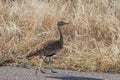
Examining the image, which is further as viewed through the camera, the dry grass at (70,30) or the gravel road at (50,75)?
the dry grass at (70,30)

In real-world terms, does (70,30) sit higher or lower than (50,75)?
higher

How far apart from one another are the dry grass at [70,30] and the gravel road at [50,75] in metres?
0.32

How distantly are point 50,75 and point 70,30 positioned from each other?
219cm

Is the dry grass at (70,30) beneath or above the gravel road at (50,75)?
above

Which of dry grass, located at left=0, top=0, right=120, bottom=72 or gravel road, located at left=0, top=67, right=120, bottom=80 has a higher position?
dry grass, located at left=0, top=0, right=120, bottom=72

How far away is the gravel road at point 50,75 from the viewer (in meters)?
6.76

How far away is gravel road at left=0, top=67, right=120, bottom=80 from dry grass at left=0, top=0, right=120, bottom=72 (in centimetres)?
32

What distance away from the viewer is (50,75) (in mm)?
6938

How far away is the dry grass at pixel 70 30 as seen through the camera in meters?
7.65

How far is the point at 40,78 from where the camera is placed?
6.74m

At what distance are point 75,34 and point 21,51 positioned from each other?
118cm

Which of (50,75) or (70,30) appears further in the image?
(70,30)

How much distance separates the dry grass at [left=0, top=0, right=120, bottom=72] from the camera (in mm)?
7648

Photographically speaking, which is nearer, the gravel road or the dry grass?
the gravel road
